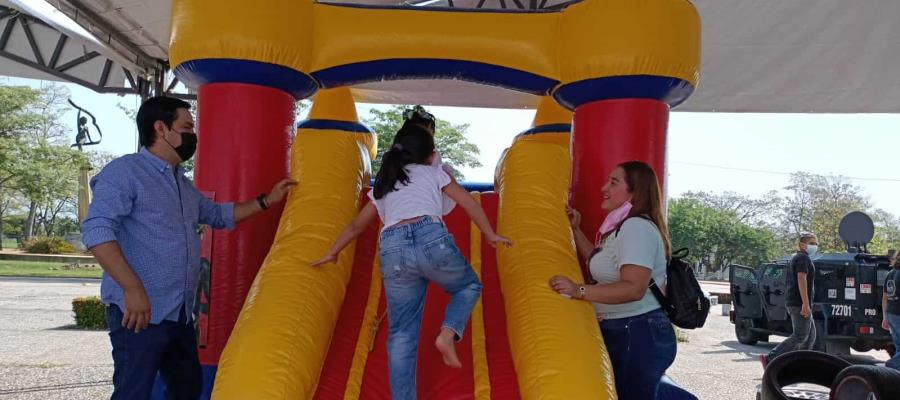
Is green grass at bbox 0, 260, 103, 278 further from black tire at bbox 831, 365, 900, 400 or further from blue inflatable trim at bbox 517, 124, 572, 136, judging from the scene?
black tire at bbox 831, 365, 900, 400

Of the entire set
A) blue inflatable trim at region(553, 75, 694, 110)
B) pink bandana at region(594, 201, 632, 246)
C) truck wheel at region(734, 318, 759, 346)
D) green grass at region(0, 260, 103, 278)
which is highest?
blue inflatable trim at region(553, 75, 694, 110)

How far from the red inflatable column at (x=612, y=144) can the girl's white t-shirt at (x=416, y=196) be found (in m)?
1.28

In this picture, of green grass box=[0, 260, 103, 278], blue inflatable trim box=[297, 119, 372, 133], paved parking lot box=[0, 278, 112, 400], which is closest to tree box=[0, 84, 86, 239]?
green grass box=[0, 260, 103, 278]

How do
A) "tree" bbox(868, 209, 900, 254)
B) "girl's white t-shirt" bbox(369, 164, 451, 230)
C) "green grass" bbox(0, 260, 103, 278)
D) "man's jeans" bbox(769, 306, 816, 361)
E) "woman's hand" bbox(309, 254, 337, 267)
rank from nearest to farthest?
"girl's white t-shirt" bbox(369, 164, 451, 230), "woman's hand" bbox(309, 254, 337, 267), "man's jeans" bbox(769, 306, 816, 361), "green grass" bbox(0, 260, 103, 278), "tree" bbox(868, 209, 900, 254)

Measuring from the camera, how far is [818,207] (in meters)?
38.7

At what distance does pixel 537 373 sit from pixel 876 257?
6.15 m

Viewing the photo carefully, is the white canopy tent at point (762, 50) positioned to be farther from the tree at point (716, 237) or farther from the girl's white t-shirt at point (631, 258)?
the tree at point (716, 237)

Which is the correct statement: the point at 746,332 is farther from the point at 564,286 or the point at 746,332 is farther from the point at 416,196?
the point at 416,196

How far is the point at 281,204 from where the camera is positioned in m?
3.57

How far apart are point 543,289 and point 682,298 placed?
0.54 m

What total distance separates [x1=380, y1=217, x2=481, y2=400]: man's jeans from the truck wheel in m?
7.67

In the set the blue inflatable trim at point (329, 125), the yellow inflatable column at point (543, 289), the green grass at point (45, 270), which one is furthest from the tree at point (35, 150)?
the yellow inflatable column at point (543, 289)

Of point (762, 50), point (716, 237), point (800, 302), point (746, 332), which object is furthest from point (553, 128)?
point (716, 237)

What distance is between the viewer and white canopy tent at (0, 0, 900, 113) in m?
5.76
